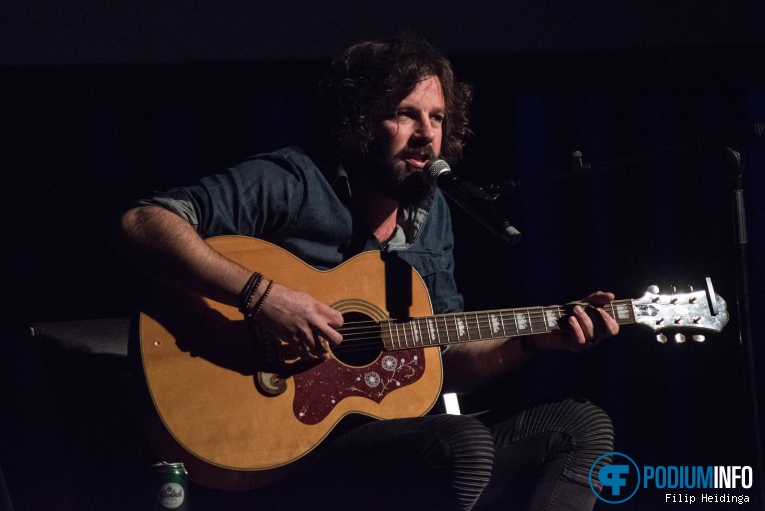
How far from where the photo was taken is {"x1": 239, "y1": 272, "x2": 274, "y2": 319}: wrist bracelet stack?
2135mm

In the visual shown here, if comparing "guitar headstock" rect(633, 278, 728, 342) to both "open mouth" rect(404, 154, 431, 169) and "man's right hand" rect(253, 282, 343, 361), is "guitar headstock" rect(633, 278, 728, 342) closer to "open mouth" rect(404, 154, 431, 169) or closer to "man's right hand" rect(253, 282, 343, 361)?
"open mouth" rect(404, 154, 431, 169)

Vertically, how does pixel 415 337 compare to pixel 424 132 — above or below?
below

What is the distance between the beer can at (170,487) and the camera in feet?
6.29

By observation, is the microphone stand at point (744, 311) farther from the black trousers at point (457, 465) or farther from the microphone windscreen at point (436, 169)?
the microphone windscreen at point (436, 169)

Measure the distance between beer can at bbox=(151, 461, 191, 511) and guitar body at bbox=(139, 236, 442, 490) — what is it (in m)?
0.11

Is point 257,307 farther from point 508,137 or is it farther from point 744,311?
point 508,137

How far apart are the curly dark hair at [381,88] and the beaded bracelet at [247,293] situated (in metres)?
0.72

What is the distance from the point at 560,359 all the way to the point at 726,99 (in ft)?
4.48

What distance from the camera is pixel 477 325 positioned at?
8.16 feet

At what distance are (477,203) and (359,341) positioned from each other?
56 cm

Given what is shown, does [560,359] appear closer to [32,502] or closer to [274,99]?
[274,99]

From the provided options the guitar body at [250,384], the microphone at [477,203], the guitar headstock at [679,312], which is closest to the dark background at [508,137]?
the guitar headstock at [679,312]
